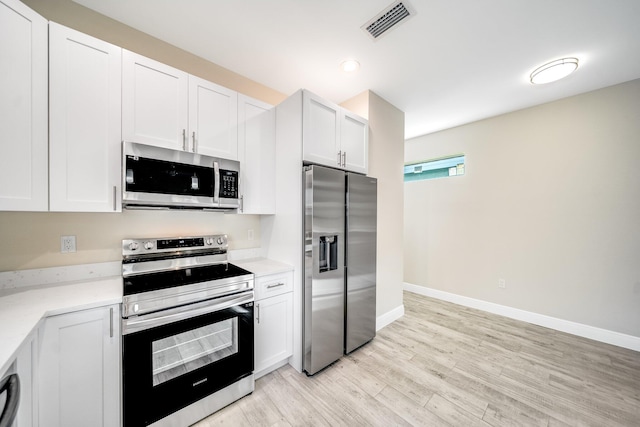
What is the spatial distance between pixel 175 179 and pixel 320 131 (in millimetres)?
1338

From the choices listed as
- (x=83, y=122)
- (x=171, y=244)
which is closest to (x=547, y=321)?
(x=171, y=244)

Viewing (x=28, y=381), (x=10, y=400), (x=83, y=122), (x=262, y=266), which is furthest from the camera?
(x=262, y=266)

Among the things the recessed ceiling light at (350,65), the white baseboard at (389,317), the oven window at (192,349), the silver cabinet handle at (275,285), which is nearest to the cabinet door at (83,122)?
the oven window at (192,349)

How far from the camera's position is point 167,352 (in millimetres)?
1500

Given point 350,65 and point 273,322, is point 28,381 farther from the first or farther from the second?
point 350,65

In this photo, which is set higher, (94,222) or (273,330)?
(94,222)

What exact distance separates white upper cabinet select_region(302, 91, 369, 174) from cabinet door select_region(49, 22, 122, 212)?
1.38 meters

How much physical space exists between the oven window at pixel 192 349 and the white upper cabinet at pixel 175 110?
4.56 ft

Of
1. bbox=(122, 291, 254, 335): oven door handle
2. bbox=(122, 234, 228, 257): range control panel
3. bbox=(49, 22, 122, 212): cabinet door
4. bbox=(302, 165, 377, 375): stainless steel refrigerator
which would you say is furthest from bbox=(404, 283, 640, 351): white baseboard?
bbox=(49, 22, 122, 212): cabinet door

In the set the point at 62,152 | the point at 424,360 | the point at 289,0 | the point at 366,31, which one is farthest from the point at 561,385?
the point at 62,152

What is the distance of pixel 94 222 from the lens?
1732 millimetres

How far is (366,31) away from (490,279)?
3669 mm

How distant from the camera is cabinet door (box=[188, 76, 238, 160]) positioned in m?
1.90

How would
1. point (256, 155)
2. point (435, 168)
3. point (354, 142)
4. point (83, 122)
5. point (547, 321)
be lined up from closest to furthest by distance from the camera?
1. point (83, 122)
2. point (256, 155)
3. point (354, 142)
4. point (547, 321)
5. point (435, 168)
